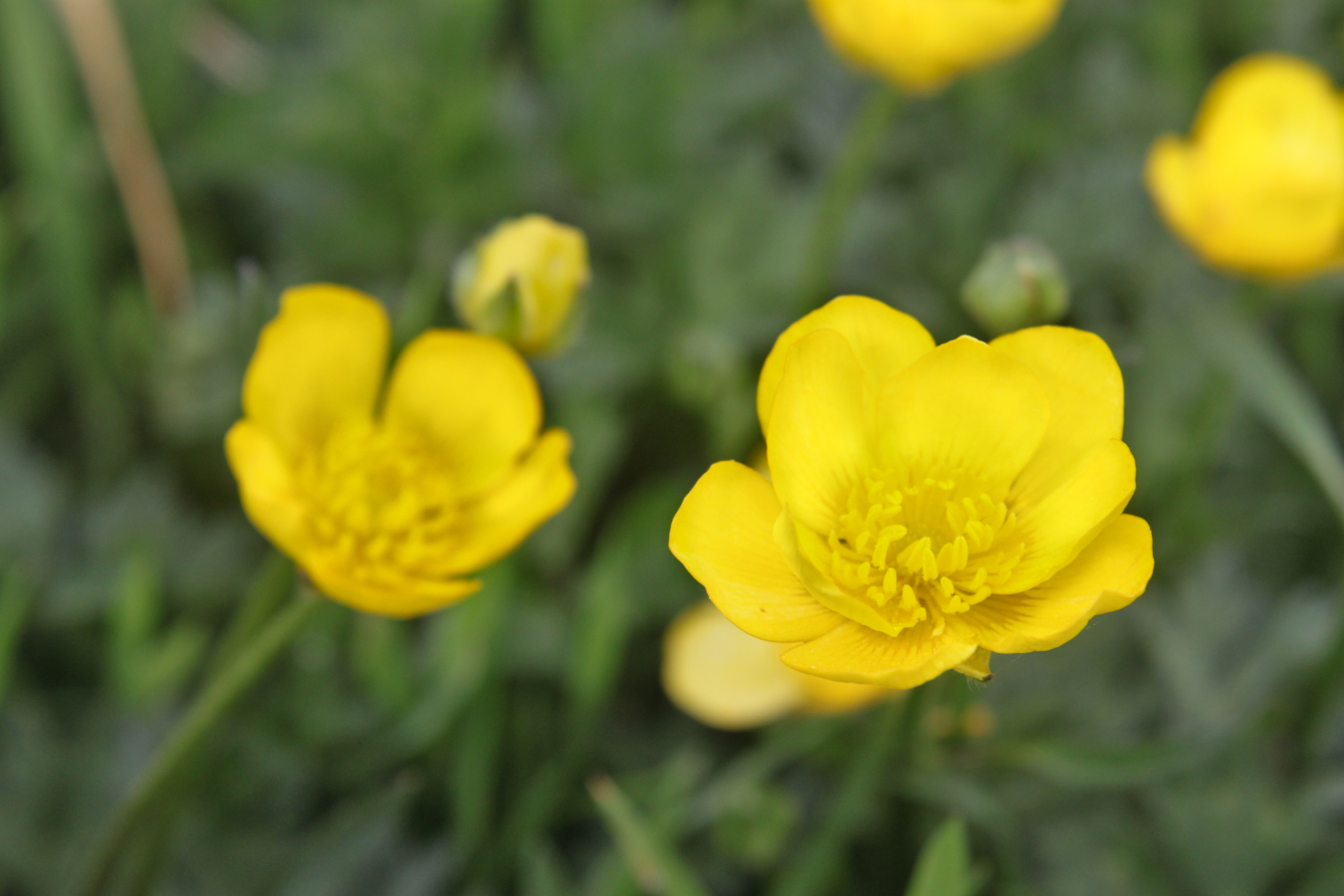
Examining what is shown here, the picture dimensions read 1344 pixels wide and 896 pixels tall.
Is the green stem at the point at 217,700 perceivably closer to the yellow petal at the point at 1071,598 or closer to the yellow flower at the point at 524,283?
the yellow flower at the point at 524,283

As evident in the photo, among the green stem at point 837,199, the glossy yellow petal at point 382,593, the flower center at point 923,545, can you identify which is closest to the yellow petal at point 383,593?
the glossy yellow petal at point 382,593

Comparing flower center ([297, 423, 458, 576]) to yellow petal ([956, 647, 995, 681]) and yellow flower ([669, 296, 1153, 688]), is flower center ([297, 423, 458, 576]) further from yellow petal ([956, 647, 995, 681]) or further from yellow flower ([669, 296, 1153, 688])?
yellow petal ([956, 647, 995, 681])

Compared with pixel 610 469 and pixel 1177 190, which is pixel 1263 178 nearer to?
pixel 1177 190

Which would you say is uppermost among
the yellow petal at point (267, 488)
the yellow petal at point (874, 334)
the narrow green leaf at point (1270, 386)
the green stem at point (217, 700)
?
the yellow petal at point (874, 334)

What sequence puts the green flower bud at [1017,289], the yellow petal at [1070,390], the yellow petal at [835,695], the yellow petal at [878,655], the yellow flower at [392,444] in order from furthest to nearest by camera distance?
the yellow petal at [835,695], the green flower bud at [1017,289], the yellow flower at [392,444], the yellow petal at [1070,390], the yellow petal at [878,655]

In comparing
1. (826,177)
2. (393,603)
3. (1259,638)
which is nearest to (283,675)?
(393,603)

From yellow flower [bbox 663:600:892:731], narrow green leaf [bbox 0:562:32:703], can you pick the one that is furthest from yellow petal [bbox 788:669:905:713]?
narrow green leaf [bbox 0:562:32:703]
